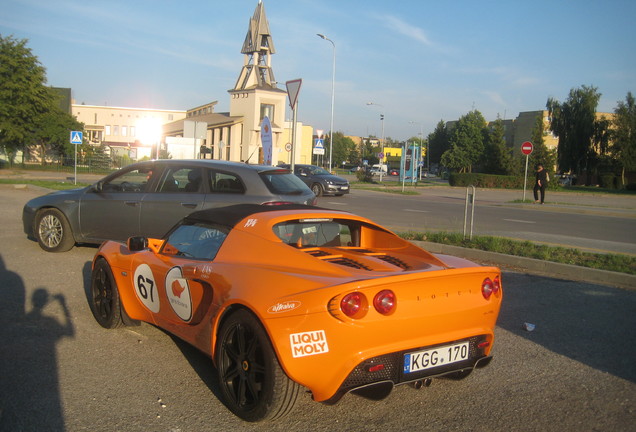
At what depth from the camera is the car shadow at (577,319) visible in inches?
202

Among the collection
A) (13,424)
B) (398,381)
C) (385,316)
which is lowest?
(13,424)

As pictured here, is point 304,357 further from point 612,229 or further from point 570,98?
point 570,98

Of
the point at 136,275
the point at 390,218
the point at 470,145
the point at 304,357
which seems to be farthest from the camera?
the point at 470,145

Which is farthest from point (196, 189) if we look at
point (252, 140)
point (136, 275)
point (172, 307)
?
point (252, 140)

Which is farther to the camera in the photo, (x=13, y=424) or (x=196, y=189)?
(x=196, y=189)

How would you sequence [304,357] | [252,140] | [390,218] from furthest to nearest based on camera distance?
[252,140], [390,218], [304,357]

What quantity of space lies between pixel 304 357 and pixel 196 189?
587 centimetres

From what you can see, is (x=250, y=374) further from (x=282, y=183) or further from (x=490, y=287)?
(x=282, y=183)

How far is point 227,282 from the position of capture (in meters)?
3.79

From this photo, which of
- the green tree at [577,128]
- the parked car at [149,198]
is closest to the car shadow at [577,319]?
the parked car at [149,198]

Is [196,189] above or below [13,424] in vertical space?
above

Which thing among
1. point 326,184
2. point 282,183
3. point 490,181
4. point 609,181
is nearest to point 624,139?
point 609,181

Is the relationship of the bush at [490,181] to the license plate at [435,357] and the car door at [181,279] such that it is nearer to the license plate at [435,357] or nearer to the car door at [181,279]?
the car door at [181,279]

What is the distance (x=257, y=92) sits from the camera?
6400 cm
